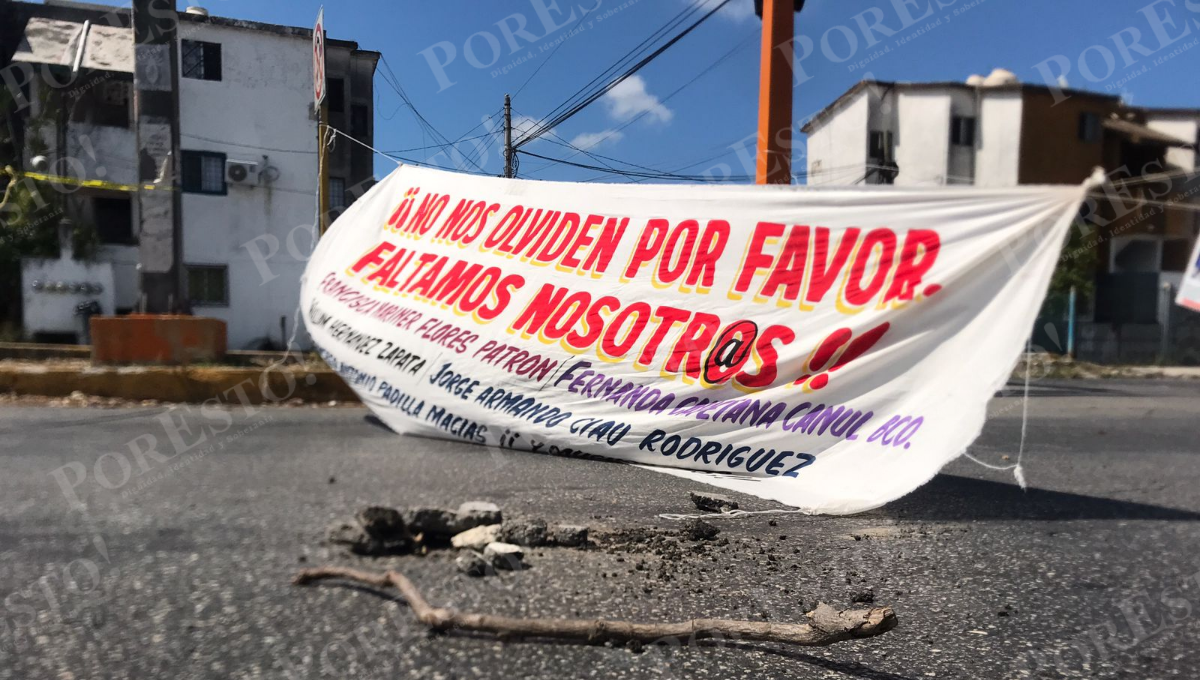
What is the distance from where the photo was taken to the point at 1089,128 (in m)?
27.2

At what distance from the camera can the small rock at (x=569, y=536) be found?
3.04 meters

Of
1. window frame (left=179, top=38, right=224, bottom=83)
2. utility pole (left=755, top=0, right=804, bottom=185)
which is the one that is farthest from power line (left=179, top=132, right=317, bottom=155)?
utility pole (left=755, top=0, right=804, bottom=185)

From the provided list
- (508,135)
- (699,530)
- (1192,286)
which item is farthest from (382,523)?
(508,135)

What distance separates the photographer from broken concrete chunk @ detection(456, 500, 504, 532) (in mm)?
2957

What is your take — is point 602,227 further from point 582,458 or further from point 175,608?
point 175,608

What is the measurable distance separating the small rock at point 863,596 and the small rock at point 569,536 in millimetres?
1068

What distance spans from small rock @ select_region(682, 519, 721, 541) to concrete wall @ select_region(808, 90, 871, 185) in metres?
24.1

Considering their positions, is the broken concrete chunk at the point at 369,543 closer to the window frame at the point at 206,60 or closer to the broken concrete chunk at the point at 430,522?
the broken concrete chunk at the point at 430,522

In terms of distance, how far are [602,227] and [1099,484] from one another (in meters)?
3.67

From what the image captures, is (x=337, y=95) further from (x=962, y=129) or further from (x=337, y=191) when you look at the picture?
(x=962, y=129)

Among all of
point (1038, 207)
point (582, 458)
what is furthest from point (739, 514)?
point (1038, 207)

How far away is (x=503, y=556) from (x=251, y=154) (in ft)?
62.3

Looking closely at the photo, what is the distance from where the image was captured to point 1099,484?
15.5ft

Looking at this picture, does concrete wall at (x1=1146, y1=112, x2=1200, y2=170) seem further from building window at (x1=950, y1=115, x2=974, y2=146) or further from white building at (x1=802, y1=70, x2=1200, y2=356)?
building window at (x1=950, y1=115, x2=974, y2=146)
